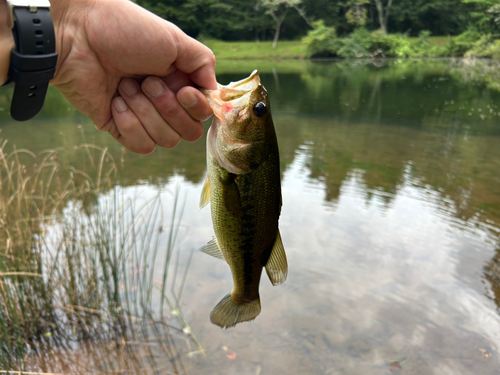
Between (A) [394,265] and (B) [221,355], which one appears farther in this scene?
(A) [394,265]

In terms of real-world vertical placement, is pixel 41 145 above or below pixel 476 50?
below

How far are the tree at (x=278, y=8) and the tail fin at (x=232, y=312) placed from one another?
46.5m

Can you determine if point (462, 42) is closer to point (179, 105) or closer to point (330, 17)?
point (330, 17)

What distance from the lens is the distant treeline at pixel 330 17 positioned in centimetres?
4506

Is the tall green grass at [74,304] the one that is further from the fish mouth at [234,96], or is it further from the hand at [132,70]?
the fish mouth at [234,96]

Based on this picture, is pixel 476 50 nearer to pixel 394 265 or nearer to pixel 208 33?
pixel 208 33

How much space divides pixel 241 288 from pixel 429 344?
3.59m

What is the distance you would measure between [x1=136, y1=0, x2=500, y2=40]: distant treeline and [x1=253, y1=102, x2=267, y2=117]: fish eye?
45174 mm

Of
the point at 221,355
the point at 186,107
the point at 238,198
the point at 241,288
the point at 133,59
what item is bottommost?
the point at 221,355

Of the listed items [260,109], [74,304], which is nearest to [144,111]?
[260,109]

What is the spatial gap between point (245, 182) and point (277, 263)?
0.40 meters

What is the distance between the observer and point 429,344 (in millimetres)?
4570

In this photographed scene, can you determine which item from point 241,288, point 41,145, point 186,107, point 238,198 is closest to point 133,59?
point 186,107

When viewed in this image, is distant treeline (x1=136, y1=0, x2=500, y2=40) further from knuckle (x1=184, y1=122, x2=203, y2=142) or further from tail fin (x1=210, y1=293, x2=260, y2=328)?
tail fin (x1=210, y1=293, x2=260, y2=328)
